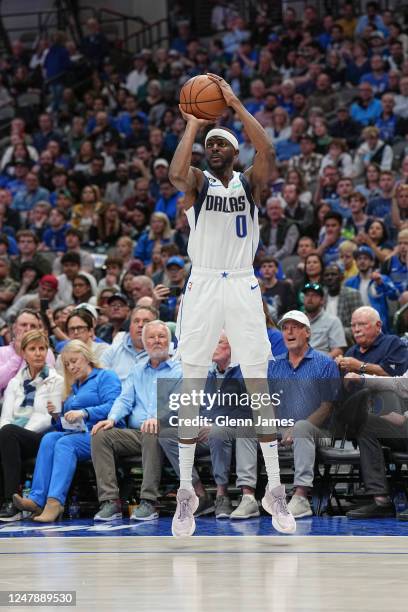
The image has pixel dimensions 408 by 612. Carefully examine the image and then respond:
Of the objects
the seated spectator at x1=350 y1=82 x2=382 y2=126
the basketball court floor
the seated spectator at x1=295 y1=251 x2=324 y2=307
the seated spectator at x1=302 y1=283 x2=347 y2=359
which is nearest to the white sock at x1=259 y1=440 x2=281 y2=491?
the basketball court floor

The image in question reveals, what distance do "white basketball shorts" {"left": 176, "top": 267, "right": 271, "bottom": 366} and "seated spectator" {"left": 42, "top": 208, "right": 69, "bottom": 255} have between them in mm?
8150

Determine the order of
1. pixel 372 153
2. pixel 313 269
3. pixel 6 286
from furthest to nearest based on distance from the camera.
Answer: pixel 372 153, pixel 6 286, pixel 313 269

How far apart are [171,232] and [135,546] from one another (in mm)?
7493

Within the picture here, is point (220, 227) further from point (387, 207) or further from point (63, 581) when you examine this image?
point (387, 207)

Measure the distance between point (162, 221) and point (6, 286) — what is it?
2047mm

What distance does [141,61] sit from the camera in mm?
20125

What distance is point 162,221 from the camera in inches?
544

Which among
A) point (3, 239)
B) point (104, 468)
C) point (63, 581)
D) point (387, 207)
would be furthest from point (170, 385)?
point (3, 239)

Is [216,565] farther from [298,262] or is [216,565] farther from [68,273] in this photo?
[68,273]

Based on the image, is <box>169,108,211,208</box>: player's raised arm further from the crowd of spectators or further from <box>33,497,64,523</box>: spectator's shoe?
<box>33,497,64,523</box>: spectator's shoe

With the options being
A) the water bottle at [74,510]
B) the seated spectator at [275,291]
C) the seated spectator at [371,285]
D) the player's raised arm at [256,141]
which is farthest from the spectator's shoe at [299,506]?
the seated spectator at [275,291]

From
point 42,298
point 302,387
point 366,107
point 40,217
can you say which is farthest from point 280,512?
point 366,107

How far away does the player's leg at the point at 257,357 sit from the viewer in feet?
22.9

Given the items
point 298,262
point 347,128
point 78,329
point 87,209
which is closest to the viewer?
point 78,329
